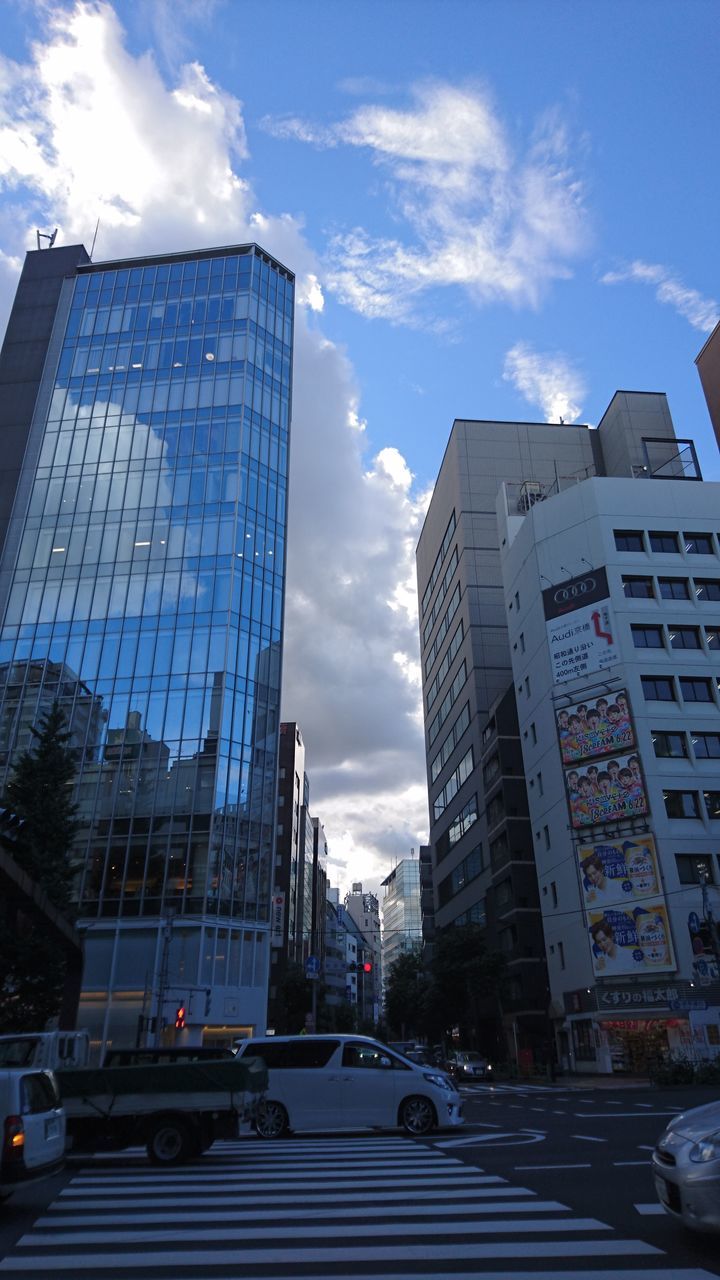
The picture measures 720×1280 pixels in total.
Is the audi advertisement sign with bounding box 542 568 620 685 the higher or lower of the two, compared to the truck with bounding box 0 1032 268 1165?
higher

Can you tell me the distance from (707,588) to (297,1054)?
4262cm

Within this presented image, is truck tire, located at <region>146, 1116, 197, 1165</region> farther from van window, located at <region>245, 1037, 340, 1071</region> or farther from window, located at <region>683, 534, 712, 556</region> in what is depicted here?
window, located at <region>683, 534, 712, 556</region>

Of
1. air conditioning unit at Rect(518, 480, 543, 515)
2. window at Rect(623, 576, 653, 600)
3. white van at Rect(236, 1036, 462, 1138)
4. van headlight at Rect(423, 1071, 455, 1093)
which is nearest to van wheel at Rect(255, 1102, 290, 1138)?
white van at Rect(236, 1036, 462, 1138)

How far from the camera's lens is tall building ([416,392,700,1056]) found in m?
67.8

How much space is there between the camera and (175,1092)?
40.5 ft

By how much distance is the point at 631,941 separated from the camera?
41062 millimetres

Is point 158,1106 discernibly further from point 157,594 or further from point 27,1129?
point 157,594

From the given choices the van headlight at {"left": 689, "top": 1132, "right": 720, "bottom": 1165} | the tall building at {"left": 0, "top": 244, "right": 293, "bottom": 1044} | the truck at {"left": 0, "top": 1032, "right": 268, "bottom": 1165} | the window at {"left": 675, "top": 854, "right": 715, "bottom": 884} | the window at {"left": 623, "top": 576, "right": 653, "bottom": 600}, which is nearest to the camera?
the van headlight at {"left": 689, "top": 1132, "right": 720, "bottom": 1165}

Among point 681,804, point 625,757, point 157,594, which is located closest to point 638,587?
point 625,757

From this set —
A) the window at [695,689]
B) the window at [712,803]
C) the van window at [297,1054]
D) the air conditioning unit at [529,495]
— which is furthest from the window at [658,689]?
the van window at [297,1054]

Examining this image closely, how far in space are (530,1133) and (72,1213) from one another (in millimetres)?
9713

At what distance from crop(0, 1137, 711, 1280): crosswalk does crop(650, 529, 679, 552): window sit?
44822mm

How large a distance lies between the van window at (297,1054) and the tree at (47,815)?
19.8 m

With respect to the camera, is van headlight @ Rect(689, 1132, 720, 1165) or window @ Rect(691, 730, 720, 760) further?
window @ Rect(691, 730, 720, 760)
